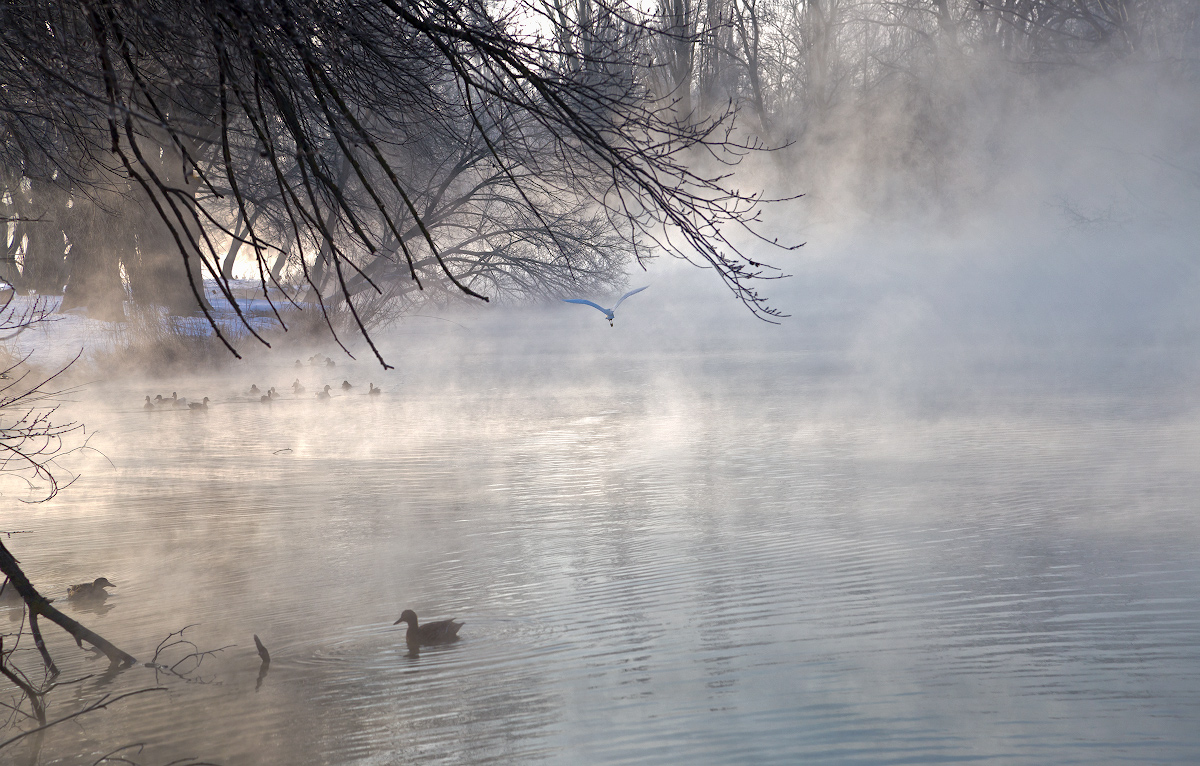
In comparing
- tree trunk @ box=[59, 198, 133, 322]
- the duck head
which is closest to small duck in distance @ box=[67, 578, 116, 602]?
the duck head

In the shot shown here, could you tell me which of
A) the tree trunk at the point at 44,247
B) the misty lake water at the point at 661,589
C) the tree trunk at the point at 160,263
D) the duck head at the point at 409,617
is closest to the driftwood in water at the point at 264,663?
the misty lake water at the point at 661,589

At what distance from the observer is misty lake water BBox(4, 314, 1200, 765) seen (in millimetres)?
3207

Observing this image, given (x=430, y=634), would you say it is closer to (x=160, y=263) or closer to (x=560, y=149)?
(x=560, y=149)

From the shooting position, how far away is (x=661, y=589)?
4.41m

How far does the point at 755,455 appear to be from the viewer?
7555 millimetres

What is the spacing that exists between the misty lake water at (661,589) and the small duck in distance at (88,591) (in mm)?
95

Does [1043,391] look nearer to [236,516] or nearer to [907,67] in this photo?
[236,516]

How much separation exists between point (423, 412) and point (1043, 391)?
6466 millimetres

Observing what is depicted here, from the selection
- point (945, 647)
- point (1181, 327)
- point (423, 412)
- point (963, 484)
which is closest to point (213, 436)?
point (423, 412)

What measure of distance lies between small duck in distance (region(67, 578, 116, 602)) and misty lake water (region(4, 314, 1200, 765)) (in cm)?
10

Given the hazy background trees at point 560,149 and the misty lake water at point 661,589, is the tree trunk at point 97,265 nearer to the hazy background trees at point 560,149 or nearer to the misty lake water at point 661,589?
the hazy background trees at point 560,149

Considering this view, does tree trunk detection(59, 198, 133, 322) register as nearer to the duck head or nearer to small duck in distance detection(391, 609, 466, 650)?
the duck head

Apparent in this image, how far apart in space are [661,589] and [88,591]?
2.53 m

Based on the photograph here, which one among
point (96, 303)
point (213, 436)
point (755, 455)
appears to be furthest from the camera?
point (96, 303)
